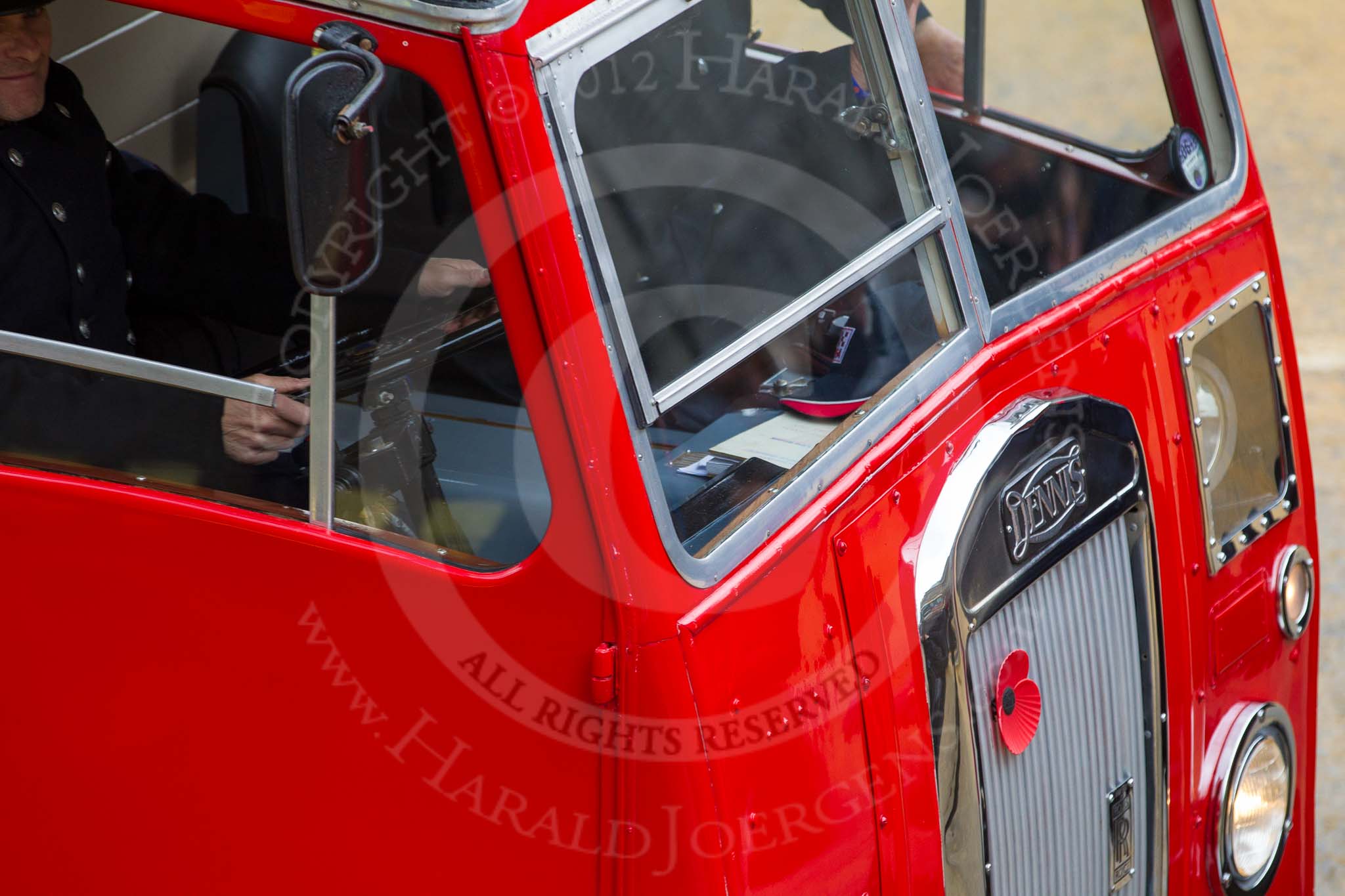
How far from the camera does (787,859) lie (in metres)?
1.73

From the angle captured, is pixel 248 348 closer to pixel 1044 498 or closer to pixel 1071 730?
pixel 1044 498

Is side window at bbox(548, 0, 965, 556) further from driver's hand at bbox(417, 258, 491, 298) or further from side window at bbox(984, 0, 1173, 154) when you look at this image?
side window at bbox(984, 0, 1173, 154)

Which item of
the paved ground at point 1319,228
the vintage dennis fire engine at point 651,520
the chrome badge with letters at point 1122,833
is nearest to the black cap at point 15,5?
the vintage dennis fire engine at point 651,520

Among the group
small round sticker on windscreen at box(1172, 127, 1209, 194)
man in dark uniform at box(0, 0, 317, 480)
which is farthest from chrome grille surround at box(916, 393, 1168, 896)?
man in dark uniform at box(0, 0, 317, 480)

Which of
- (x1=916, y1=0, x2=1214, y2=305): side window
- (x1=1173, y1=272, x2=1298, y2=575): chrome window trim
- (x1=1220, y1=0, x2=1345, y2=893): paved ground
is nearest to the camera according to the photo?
(x1=1173, y1=272, x2=1298, y2=575): chrome window trim

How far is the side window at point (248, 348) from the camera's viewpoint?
5.84ft

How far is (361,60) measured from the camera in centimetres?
146

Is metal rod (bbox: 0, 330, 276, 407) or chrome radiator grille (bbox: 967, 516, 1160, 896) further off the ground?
metal rod (bbox: 0, 330, 276, 407)

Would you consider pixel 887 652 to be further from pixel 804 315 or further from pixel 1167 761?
pixel 1167 761

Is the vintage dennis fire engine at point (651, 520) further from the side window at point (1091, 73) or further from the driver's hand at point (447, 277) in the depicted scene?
the side window at point (1091, 73)

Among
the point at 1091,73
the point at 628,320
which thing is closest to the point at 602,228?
the point at 628,320

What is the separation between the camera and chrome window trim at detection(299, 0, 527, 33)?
1.49m

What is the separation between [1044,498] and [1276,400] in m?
0.81

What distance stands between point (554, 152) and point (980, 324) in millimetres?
767
